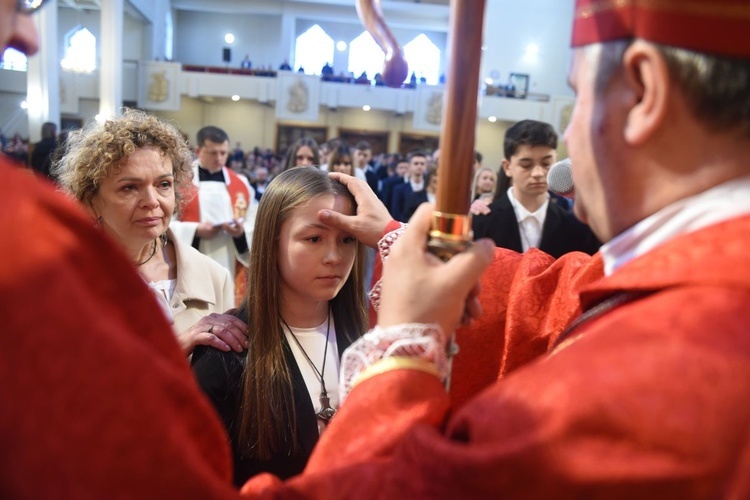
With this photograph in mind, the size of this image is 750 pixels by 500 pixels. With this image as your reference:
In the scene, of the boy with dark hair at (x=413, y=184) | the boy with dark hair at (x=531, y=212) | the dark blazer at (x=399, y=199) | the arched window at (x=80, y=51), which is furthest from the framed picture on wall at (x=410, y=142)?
the boy with dark hair at (x=531, y=212)

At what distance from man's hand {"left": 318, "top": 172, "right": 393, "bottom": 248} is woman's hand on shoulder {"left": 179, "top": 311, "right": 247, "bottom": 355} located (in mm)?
366

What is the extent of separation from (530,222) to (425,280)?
284 cm

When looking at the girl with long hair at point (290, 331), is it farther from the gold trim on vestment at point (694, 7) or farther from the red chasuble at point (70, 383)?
the gold trim on vestment at point (694, 7)

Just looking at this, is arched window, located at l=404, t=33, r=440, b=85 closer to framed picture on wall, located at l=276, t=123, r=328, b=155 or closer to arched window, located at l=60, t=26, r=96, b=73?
framed picture on wall, located at l=276, t=123, r=328, b=155

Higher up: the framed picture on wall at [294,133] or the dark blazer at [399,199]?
the framed picture on wall at [294,133]

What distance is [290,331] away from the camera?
175 cm

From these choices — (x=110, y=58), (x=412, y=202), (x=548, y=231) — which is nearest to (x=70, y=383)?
(x=548, y=231)

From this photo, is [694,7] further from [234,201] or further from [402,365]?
[234,201]

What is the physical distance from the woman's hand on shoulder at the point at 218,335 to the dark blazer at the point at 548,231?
2.01 metres

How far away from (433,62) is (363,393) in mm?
23947

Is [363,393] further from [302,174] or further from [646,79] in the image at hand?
[302,174]

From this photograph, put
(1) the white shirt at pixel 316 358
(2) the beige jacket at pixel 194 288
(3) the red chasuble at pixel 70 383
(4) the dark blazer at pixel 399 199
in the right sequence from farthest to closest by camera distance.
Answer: (4) the dark blazer at pixel 399 199, (2) the beige jacket at pixel 194 288, (1) the white shirt at pixel 316 358, (3) the red chasuble at pixel 70 383

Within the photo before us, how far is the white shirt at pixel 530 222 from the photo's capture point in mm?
3520

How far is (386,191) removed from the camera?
9.70m
